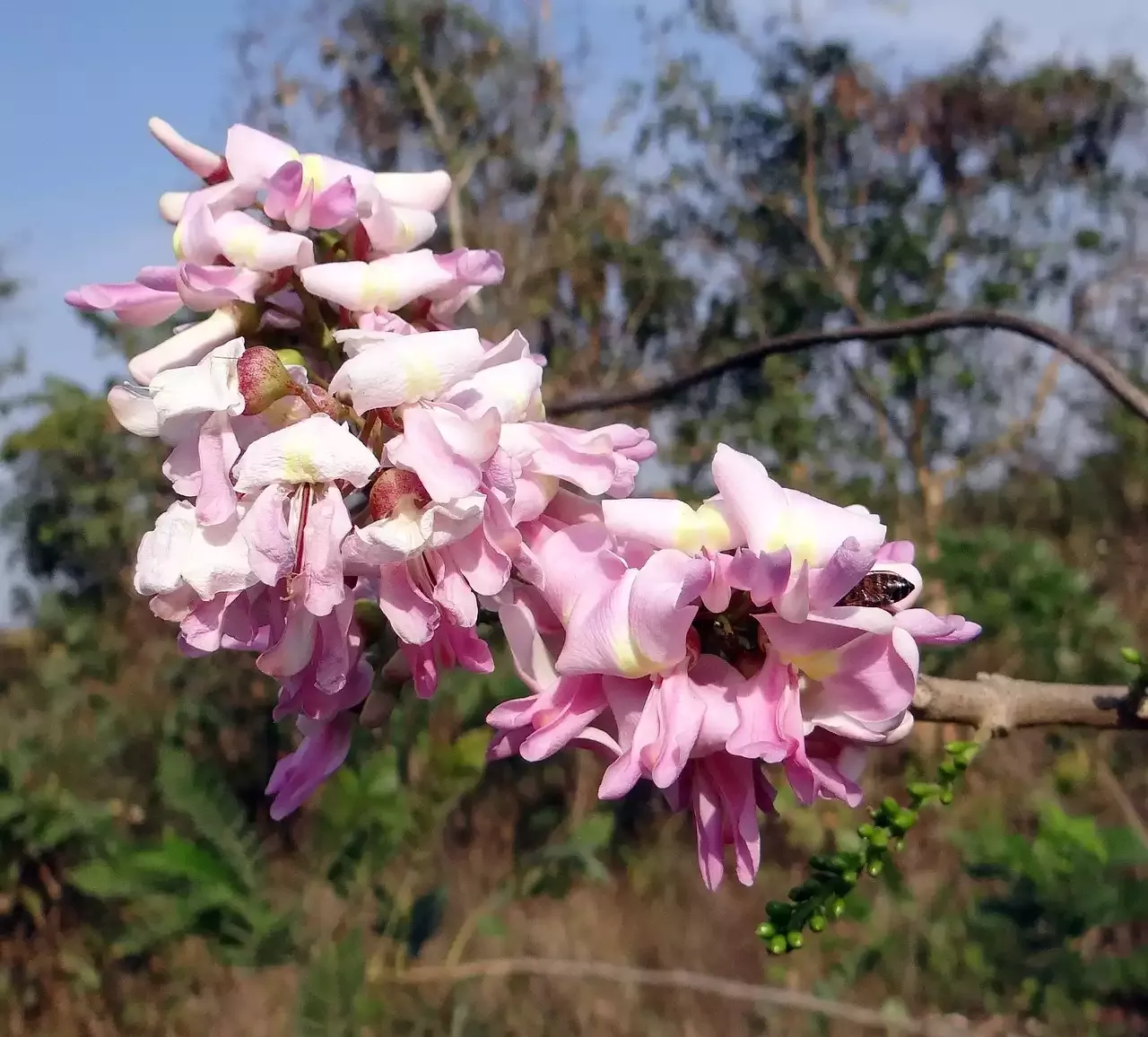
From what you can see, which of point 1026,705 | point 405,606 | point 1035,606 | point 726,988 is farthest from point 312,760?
point 1035,606

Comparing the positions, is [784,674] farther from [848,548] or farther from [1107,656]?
[1107,656]

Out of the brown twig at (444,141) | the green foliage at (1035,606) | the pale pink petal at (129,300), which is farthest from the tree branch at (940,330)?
the brown twig at (444,141)

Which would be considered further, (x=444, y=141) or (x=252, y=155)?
(x=444, y=141)

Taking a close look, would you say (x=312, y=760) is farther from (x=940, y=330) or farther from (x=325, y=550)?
(x=940, y=330)

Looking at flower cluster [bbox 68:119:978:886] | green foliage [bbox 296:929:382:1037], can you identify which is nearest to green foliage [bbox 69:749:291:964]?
green foliage [bbox 296:929:382:1037]

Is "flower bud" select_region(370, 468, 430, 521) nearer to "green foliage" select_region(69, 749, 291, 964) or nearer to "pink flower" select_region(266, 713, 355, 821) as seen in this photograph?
"pink flower" select_region(266, 713, 355, 821)
